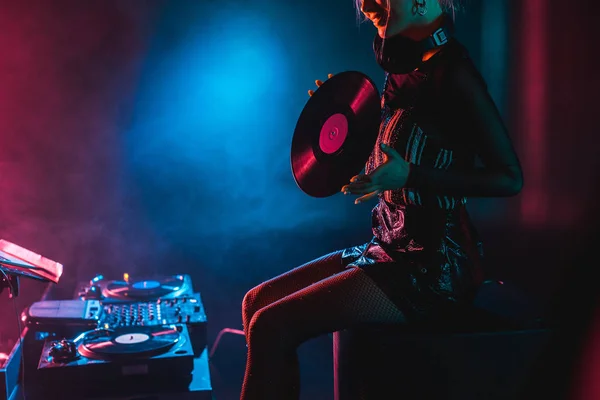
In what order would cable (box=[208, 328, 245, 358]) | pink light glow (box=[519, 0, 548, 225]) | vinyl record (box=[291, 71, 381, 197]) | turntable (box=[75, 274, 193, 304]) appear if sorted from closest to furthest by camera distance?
vinyl record (box=[291, 71, 381, 197]) < turntable (box=[75, 274, 193, 304]) < pink light glow (box=[519, 0, 548, 225]) < cable (box=[208, 328, 245, 358])

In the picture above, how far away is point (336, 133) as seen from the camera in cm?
156

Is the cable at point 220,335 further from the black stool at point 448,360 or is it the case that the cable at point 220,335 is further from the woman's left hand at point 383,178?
the woman's left hand at point 383,178

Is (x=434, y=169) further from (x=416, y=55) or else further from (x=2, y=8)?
(x=2, y=8)

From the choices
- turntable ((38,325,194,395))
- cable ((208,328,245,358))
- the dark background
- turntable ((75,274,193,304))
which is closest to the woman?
turntable ((38,325,194,395))

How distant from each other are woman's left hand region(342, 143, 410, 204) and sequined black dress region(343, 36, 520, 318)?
0.03 meters

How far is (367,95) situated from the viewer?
56.9 inches

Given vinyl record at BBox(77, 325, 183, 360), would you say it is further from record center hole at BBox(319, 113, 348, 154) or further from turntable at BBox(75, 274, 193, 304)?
record center hole at BBox(319, 113, 348, 154)

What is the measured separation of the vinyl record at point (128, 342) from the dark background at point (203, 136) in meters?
0.86

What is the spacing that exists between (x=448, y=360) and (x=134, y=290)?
1487mm

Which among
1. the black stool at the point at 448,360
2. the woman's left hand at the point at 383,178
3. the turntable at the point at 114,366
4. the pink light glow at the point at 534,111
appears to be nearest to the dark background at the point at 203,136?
the pink light glow at the point at 534,111

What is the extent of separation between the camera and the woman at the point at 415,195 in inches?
53.1

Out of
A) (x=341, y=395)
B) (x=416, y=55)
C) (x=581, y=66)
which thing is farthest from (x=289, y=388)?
(x=581, y=66)

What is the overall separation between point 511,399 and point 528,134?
5.46 ft

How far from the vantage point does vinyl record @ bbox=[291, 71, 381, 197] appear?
1430 millimetres
